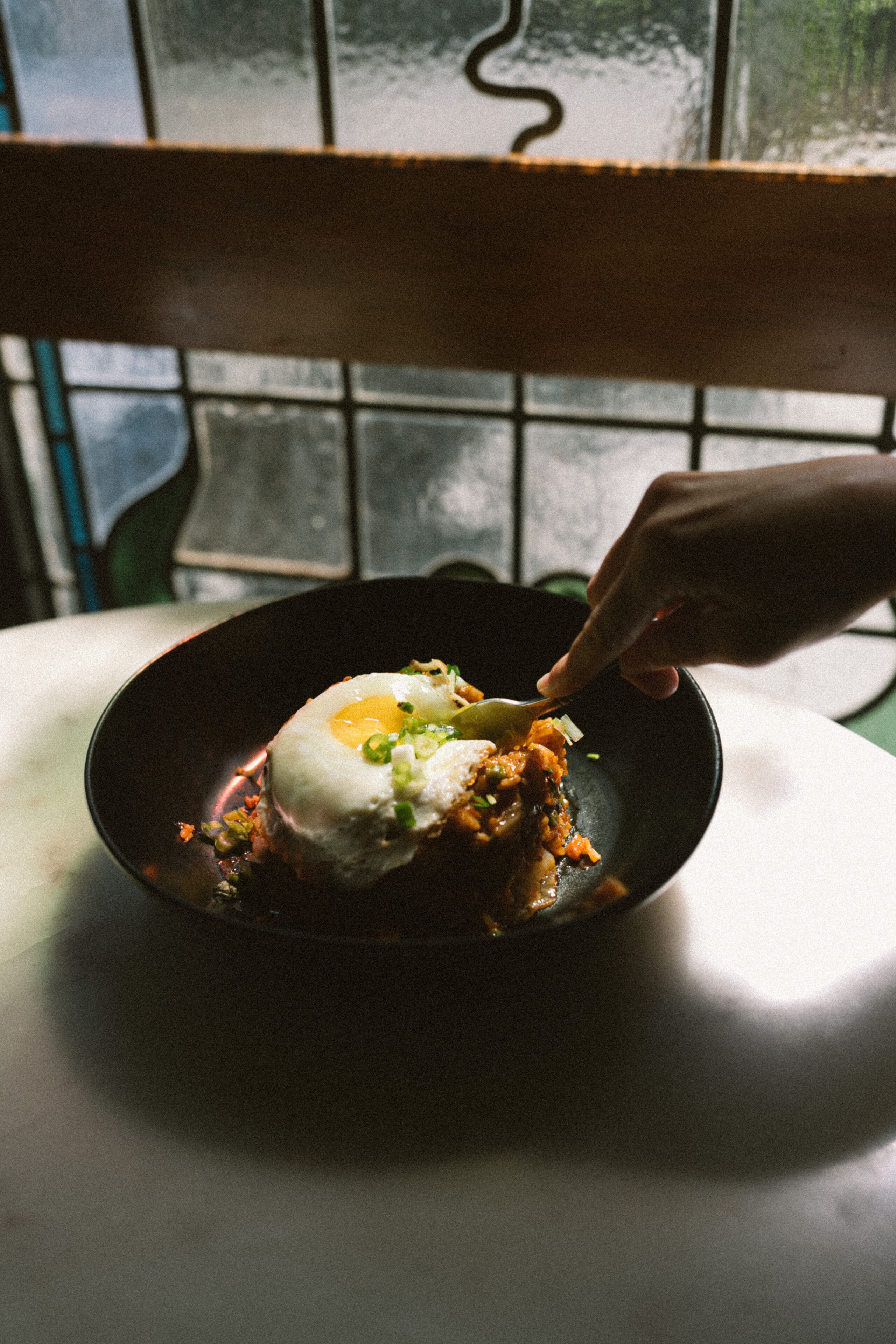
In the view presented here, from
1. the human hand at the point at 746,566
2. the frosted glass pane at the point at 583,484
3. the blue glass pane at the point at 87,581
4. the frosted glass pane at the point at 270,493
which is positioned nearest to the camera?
the human hand at the point at 746,566

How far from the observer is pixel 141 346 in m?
2.81

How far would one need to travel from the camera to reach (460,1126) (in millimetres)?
926

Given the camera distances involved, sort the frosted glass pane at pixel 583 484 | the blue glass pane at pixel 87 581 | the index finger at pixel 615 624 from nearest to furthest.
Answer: the index finger at pixel 615 624 → the frosted glass pane at pixel 583 484 → the blue glass pane at pixel 87 581

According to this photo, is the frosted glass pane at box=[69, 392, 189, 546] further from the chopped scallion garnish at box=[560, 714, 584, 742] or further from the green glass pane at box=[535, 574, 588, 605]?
the chopped scallion garnish at box=[560, 714, 584, 742]

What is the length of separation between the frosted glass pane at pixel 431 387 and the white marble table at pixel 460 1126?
193cm

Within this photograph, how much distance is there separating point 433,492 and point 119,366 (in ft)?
3.54

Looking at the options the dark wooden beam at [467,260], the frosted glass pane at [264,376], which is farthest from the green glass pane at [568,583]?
the frosted glass pane at [264,376]

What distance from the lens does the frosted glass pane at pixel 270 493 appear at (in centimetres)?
307

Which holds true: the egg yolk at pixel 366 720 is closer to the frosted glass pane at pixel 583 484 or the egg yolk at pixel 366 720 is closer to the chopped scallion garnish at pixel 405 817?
the chopped scallion garnish at pixel 405 817

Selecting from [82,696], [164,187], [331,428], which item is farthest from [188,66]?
[82,696]

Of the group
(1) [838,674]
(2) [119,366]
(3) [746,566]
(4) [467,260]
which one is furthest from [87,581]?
(3) [746,566]

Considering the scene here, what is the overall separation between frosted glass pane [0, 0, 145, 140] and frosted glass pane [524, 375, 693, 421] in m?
1.30

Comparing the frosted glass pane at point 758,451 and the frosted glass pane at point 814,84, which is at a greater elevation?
the frosted glass pane at point 814,84

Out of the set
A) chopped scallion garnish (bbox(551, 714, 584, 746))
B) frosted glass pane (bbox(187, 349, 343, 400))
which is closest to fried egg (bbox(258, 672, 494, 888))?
chopped scallion garnish (bbox(551, 714, 584, 746))
